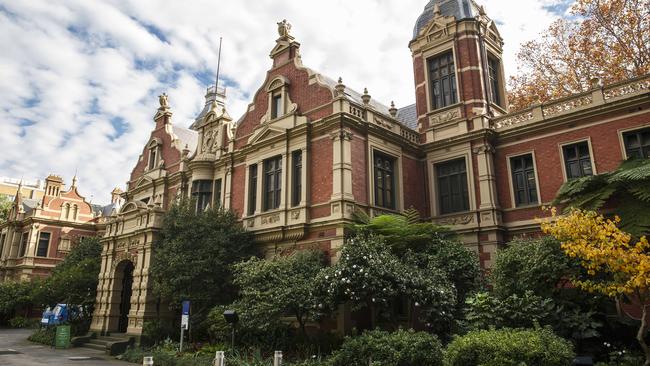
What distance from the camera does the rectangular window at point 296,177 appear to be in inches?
766

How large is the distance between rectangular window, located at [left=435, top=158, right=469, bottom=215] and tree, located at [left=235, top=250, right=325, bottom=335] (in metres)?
7.19

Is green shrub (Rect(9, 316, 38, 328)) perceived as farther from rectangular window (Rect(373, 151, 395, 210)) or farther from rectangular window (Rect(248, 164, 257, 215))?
rectangular window (Rect(373, 151, 395, 210))

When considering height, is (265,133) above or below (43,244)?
above

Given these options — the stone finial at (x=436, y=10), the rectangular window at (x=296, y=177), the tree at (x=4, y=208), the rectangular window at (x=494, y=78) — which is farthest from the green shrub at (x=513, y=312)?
the tree at (x=4, y=208)

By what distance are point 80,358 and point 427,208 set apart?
16030mm

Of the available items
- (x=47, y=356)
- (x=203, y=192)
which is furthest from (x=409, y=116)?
(x=47, y=356)

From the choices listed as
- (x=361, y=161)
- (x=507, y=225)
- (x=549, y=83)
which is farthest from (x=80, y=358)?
(x=549, y=83)

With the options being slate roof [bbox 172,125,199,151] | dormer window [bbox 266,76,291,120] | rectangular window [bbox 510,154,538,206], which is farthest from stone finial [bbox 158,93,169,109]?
rectangular window [bbox 510,154,538,206]

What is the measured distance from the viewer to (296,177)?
19.8m

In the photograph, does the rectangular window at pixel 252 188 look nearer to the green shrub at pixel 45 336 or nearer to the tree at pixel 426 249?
the tree at pixel 426 249

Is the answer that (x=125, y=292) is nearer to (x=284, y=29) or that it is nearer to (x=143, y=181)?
(x=143, y=181)

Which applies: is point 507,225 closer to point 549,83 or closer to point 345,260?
point 345,260

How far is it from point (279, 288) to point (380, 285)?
350 centimetres

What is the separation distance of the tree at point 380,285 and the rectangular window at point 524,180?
6.57 metres
